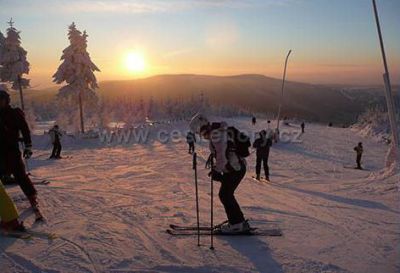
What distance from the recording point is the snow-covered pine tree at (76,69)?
39.6 metres

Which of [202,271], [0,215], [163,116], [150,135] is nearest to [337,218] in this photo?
[202,271]

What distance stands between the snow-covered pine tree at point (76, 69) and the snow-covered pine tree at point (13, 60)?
3150mm

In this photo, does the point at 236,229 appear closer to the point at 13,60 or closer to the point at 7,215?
the point at 7,215

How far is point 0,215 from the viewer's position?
649cm

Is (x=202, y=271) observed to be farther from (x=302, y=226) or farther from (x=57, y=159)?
(x=57, y=159)

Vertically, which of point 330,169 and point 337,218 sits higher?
point 337,218

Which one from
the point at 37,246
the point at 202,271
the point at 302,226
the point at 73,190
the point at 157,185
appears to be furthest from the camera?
the point at 157,185

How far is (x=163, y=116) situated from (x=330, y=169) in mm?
91204

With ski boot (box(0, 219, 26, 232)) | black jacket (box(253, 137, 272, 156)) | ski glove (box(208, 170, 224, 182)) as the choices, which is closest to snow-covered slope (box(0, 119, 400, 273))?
ski boot (box(0, 219, 26, 232))

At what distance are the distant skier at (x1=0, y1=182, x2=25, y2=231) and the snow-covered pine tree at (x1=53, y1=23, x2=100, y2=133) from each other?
34.6 metres

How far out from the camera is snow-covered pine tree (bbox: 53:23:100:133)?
39.6 m

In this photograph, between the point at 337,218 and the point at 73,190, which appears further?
the point at 73,190

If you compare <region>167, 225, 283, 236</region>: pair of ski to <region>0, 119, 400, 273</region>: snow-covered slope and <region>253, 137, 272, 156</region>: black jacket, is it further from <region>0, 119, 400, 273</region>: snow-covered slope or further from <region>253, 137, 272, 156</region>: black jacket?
<region>253, 137, 272, 156</region>: black jacket

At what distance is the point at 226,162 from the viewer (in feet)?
21.9
